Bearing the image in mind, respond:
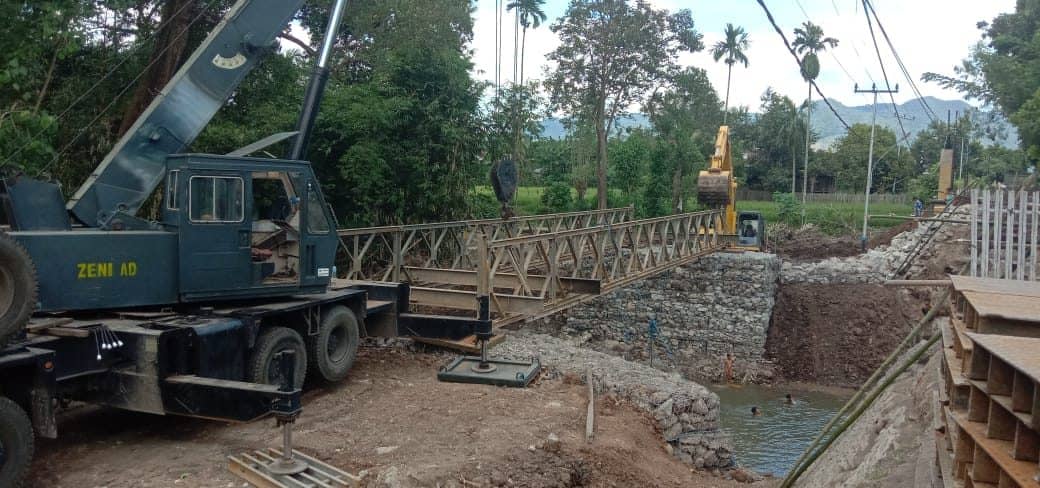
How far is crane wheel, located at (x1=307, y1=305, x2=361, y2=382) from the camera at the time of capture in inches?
343

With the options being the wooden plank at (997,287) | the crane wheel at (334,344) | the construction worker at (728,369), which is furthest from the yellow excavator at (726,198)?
the wooden plank at (997,287)

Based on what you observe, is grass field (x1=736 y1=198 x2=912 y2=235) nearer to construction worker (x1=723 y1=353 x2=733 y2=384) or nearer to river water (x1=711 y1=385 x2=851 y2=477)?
construction worker (x1=723 y1=353 x2=733 y2=384)

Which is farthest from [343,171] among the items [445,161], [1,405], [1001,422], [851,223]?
[851,223]

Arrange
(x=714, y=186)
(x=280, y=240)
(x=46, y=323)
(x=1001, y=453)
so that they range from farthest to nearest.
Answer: (x=714, y=186) → (x=280, y=240) → (x=46, y=323) → (x=1001, y=453)

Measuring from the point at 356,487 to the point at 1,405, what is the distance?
107 inches

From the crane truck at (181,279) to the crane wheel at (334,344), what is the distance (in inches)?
0.8

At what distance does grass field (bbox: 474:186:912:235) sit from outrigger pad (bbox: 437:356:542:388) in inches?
1024

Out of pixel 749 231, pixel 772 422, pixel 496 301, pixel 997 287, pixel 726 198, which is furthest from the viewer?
pixel 749 231

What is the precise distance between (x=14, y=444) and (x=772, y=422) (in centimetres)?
1523

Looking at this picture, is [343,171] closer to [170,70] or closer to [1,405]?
[170,70]

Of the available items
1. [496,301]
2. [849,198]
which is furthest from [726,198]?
[849,198]

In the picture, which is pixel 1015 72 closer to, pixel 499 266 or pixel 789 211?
pixel 789 211

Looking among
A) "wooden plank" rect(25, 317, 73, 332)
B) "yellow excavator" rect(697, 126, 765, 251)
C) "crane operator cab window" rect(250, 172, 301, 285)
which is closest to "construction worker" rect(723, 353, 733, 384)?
"yellow excavator" rect(697, 126, 765, 251)

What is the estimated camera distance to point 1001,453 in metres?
3.38
